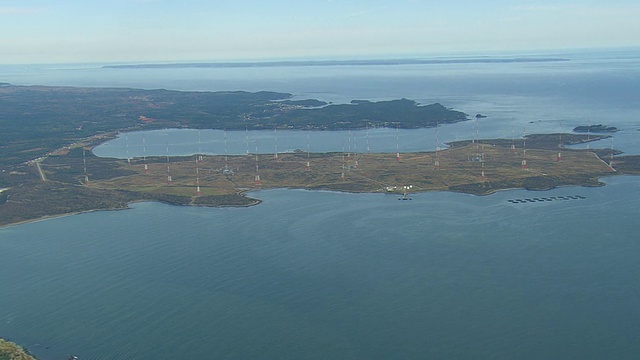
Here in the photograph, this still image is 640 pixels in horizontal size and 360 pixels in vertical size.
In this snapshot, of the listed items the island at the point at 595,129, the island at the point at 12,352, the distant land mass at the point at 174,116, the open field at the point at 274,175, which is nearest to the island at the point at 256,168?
the open field at the point at 274,175

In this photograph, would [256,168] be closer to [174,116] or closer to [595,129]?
[595,129]

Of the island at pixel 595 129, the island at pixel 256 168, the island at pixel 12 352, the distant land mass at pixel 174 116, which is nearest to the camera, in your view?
the island at pixel 12 352

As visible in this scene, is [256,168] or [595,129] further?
[595,129]

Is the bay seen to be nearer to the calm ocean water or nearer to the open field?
the calm ocean water

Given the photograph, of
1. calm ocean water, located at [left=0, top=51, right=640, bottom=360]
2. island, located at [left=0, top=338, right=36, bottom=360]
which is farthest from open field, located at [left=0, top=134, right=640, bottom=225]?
island, located at [left=0, top=338, right=36, bottom=360]

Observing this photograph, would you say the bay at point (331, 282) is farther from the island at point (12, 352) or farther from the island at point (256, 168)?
the island at point (256, 168)

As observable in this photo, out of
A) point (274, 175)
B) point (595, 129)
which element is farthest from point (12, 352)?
point (595, 129)
